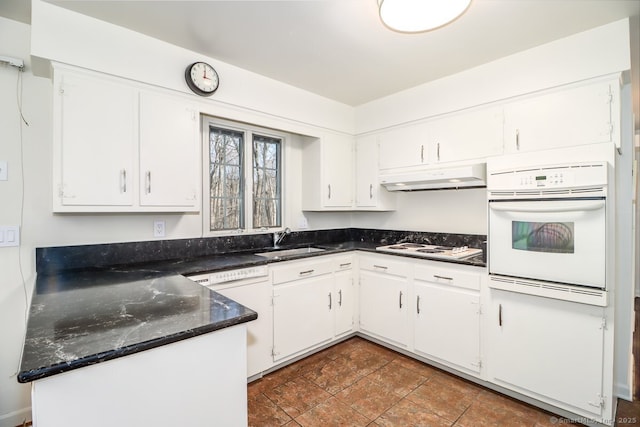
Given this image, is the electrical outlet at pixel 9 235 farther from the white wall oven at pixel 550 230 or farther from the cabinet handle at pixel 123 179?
the white wall oven at pixel 550 230

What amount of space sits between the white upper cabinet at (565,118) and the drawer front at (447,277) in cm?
99

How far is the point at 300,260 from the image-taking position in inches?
103

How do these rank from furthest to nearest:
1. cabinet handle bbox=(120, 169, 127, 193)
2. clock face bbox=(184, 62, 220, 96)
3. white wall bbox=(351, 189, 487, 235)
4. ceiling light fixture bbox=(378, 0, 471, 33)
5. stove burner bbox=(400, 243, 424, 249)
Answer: stove burner bbox=(400, 243, 424, 249)
white wall bbox=(351, 189, 487, 235)
clock face bbox=(184, 62, 220, 96)
cabinet handle bbox=(120, 169, 127, 193)
ceiling light fixture bbox=(378, 0, 471, 33)

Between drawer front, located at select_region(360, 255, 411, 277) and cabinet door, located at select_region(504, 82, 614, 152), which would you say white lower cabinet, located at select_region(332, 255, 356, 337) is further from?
cabinet door, located at select_region(504, 82, 614, 152)

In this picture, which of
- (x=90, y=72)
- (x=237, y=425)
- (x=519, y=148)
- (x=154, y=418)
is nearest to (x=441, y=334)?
(x=519, y=148)

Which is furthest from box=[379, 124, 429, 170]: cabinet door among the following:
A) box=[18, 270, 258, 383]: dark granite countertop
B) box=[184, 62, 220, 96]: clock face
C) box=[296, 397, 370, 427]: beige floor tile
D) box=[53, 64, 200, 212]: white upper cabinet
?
box=[18, 270, 258, 383]: dark granite countertop

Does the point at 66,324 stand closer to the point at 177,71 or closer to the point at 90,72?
the point at 90,72

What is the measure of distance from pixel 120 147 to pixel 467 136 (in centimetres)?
254

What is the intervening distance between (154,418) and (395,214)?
285 centimetres

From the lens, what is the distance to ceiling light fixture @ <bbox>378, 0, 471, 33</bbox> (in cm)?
138

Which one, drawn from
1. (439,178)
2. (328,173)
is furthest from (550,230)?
(328,173)

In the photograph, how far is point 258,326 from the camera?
91.7 inches

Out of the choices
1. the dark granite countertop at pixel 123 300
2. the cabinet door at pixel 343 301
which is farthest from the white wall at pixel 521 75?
the cabinet door at pixel 343 301

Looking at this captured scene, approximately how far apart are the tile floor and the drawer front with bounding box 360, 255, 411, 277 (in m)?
0.75
